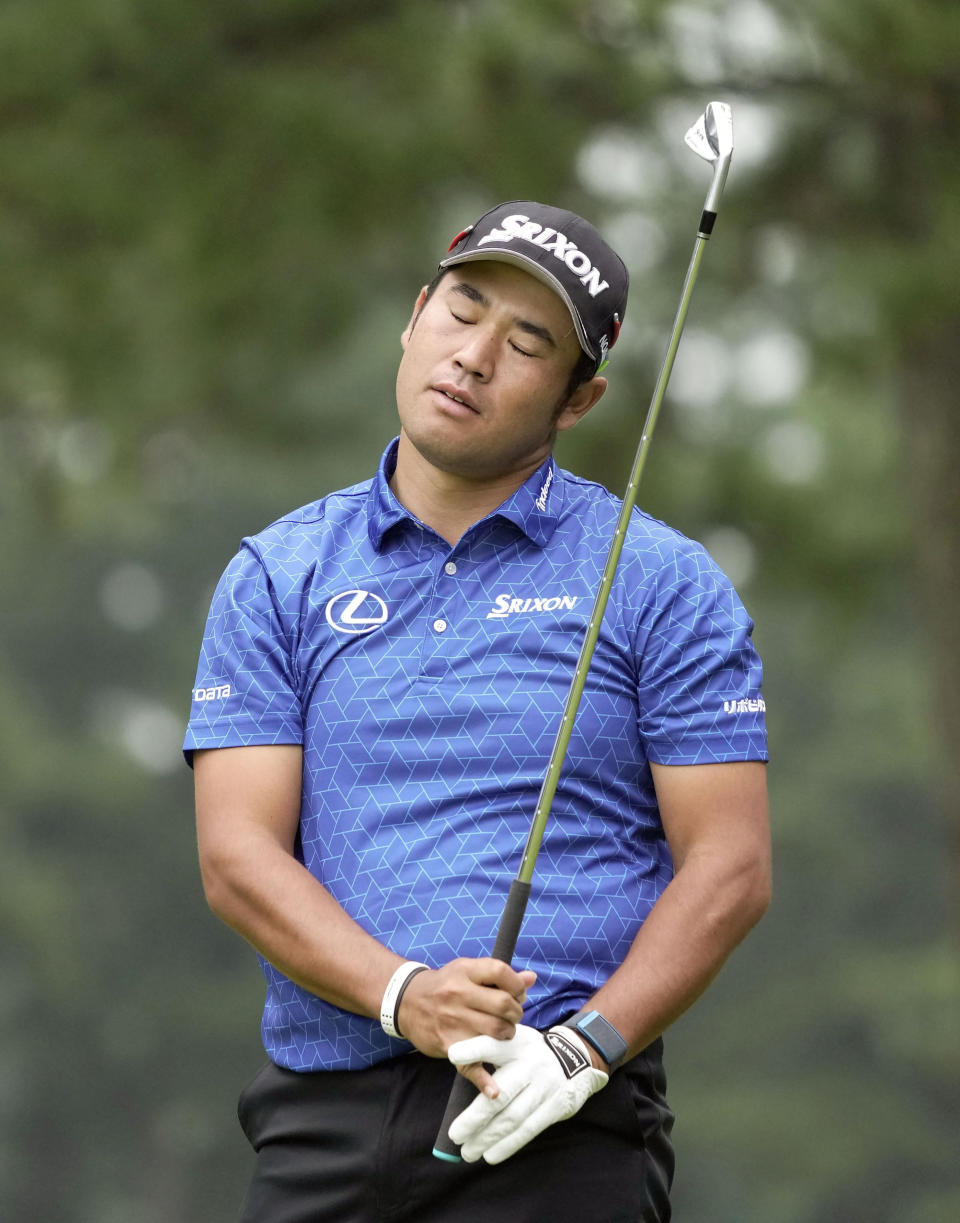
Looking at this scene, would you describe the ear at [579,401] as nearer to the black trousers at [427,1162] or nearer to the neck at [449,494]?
the neck at [449,494]

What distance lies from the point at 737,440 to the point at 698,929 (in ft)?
18.0

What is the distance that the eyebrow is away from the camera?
249cm

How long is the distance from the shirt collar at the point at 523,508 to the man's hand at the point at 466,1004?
579mm

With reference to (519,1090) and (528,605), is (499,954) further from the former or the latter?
(528,605)

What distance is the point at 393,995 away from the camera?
2160 mm

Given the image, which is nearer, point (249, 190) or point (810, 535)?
point (249, 190)

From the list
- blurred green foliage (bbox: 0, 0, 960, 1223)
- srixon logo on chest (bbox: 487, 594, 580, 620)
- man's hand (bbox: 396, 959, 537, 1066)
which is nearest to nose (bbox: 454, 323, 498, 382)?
srixon logo on chest (bbox: 487, 594, 580, 620)

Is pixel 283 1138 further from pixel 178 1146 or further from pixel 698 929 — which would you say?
pixel 178 1146

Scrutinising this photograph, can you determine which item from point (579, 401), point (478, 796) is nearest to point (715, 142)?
point (579, 401)

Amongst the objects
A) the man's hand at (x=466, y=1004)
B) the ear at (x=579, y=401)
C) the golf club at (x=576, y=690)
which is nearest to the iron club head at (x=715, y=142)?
the golf club at (x=576, y=690)

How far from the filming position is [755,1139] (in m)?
19.1

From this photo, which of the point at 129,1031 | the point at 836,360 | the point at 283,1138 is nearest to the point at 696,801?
the point at 283,1138

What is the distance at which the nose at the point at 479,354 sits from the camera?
2449 millimetres

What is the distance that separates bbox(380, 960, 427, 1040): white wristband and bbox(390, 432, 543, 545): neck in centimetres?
56
